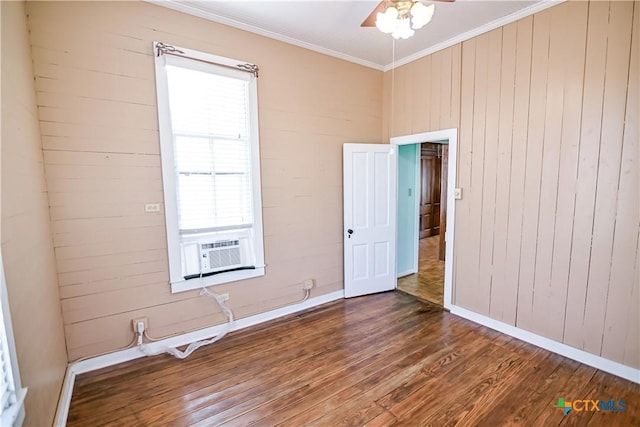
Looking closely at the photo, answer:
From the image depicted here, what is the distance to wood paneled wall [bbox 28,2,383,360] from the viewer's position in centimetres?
220

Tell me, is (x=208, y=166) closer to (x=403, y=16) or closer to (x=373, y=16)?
(x=373, y=16)

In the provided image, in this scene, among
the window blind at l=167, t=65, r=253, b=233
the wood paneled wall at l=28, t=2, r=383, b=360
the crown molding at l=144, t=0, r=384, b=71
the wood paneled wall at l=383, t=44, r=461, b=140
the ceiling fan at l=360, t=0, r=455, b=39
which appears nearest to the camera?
the ceiling fan at l=360, t=0, r=455, b=39

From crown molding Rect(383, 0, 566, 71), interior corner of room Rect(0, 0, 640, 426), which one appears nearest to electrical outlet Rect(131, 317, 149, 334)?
interior corner of room Rect(0, 0, 640, 426)

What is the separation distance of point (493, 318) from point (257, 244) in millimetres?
2584

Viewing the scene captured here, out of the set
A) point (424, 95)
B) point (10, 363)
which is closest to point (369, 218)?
point (424, 95)

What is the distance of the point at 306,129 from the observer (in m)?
3.40

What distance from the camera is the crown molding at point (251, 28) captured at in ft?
8.30

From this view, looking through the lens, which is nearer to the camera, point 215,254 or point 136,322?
point 136,322

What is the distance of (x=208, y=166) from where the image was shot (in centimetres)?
279

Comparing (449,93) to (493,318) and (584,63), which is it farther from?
(493,318)

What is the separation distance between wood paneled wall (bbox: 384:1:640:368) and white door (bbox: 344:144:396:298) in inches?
35.9

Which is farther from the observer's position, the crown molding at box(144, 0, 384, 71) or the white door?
the white door

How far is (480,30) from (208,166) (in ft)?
9.85

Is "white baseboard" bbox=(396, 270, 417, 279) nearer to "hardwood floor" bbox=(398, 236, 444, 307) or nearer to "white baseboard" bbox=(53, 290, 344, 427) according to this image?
"hardwood floor" bbox=(398, 236, 444, 307)
